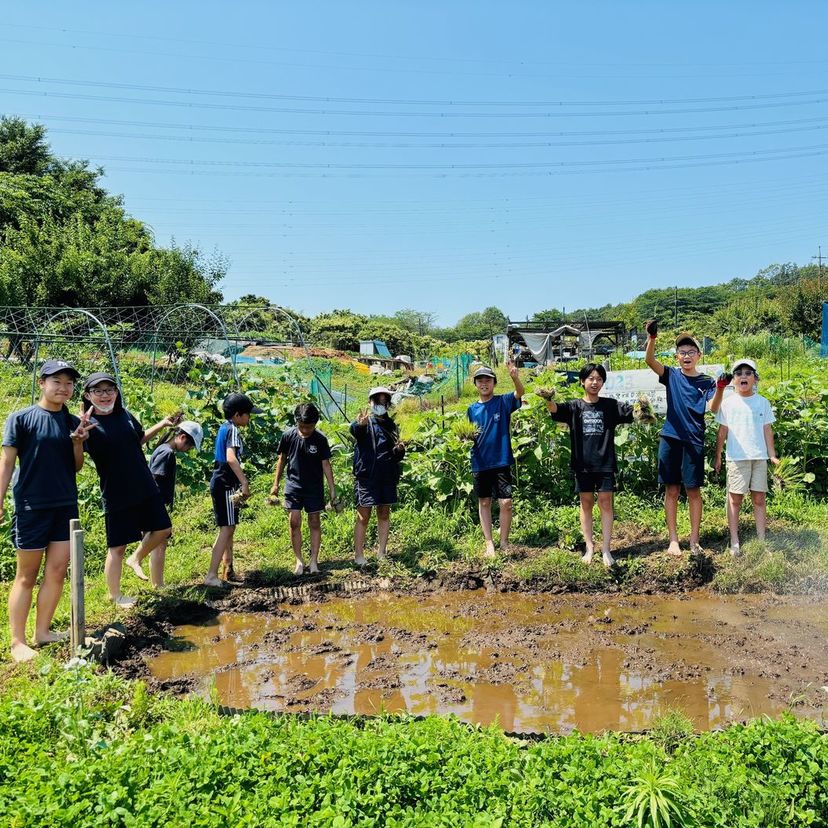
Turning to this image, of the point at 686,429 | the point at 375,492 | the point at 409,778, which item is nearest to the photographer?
the point at 409,778

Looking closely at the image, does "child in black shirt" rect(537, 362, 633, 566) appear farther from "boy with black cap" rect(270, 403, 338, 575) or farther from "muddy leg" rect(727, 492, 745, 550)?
"boy with black cap" rect(270, 403, 338, 575)

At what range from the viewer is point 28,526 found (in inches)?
193

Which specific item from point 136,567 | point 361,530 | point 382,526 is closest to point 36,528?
point 136,567

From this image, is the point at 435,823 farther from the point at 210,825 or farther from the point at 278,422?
the point at 278,422

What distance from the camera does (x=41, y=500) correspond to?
16.1ft

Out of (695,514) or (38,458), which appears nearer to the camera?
(38,458)

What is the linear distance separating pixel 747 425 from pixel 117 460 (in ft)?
17.7

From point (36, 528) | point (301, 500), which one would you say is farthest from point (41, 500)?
point (301, 500)

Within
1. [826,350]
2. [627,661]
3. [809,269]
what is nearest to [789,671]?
[627,661]

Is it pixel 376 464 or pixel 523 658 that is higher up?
pixel 376 464

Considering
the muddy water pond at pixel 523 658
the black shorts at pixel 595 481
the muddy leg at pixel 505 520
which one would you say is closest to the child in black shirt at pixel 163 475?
the muddy water pond at pixel 523 658

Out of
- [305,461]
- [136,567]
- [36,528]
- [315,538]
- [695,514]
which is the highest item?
[305,461]

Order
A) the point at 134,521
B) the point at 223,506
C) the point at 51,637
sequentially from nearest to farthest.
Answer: the point at 51,637 → the point at 134,521 → the point at 223,506

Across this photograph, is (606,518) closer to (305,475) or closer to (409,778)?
(305,475)
